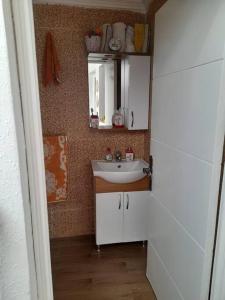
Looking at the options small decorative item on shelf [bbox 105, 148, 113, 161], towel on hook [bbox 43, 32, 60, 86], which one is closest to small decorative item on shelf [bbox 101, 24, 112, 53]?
towel on hook [bbox 43, 32, 60, 86]

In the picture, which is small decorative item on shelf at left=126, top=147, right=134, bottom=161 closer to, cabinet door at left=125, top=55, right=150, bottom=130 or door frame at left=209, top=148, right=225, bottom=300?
cabinet door at left=125, top=55, right=150, bottom=130

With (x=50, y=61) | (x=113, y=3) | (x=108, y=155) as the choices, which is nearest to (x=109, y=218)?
(x=108, y=155)

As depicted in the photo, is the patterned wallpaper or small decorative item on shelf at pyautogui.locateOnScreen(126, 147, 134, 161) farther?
small decorative item on shelf at pyautogui.locateOnScreen(126, 147, 134, 161)

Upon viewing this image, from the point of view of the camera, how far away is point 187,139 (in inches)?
44.4

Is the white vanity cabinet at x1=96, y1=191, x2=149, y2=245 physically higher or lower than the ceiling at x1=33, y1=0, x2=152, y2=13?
lower

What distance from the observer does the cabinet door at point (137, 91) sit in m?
2.09

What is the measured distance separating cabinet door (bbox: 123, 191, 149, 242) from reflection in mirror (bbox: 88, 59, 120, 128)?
2.60 feet

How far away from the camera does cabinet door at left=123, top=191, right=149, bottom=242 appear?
2.15m

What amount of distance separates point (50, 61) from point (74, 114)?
1.75 feet

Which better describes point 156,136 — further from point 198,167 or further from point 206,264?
point 206,264

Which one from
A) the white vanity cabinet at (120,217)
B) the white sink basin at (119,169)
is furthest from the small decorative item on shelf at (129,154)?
the white vanity cabinet at (120,217)

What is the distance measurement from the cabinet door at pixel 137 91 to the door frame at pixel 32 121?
163 cm

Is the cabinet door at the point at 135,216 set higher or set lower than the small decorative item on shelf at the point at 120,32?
lower

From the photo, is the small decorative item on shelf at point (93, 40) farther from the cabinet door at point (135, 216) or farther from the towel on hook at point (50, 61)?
the cabinet door at point (135, 216)
